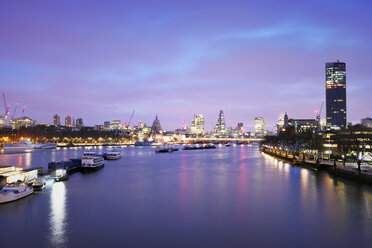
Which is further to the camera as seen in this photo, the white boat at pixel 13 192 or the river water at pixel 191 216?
the white boat at pixel 13 192

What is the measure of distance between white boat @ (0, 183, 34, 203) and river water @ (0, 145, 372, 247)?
59cm

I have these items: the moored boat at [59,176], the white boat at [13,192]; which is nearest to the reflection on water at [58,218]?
the white boat at [13,192]

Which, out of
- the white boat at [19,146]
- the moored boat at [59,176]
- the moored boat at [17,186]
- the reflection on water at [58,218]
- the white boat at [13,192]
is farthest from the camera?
the white boat at [19,146]

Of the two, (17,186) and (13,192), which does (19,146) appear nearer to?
(17,186)

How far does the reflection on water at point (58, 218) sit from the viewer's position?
60.1ft

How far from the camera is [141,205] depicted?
2711 cm

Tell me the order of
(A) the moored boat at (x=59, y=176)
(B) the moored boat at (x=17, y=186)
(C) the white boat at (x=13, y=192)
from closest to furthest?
(C) the white boat at (x=13, y=192)
(B) the moored boat at (x=17, y=186)
(A) the moored boat at (x=59, y=176)

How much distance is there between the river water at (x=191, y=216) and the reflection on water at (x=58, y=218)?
0.06 meters

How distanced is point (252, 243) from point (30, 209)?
17621 millimetres

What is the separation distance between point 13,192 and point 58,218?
22.1 ft

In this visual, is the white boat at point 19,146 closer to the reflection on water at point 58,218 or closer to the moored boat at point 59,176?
the moored boat at point 59,176

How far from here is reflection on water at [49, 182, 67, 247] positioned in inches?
722

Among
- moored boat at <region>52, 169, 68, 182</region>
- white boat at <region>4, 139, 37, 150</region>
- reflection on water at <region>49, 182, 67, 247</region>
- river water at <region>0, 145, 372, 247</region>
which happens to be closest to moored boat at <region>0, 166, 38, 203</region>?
river water at <region>0, 145, 372, 247</region>

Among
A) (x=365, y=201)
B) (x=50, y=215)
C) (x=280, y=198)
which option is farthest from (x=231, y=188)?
(x=50, y=215)
